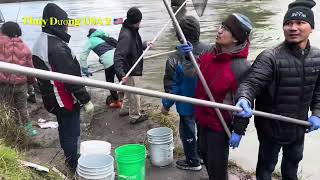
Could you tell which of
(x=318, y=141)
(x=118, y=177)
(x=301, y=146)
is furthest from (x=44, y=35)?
(x=318, y=141)

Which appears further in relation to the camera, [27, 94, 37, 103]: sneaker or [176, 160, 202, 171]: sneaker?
[27, 94, 37, 103]: sneaker

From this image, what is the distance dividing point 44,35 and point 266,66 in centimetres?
215

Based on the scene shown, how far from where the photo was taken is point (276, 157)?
11.1ft

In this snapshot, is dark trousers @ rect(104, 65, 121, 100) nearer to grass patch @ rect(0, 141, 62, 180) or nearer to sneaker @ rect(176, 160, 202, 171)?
sneaker @ rect(176, 160, 202, 171)

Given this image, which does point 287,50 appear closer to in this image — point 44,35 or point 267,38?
point 44,35

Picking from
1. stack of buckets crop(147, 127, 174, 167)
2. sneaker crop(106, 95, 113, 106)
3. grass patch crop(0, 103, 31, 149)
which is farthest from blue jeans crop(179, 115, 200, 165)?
sneaker crop(106, 95, 113, 106)

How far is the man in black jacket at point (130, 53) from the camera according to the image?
5.47 metres

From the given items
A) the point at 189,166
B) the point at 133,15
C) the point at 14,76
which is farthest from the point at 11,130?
the point at 133,15

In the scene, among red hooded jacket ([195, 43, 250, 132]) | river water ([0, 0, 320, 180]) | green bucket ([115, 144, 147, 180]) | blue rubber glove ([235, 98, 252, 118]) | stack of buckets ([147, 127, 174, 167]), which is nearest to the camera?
blue rubber glove ([235, 98, 252, 118])

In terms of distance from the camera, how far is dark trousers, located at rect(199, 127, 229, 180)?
11.0 ft

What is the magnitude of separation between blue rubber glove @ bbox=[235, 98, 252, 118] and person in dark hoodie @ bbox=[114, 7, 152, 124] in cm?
259

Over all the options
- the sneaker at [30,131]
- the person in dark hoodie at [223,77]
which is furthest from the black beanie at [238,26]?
the sneaker at [30,131]

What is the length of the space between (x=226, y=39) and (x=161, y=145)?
5.33 feet

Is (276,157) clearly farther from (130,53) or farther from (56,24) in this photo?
(130,53)
